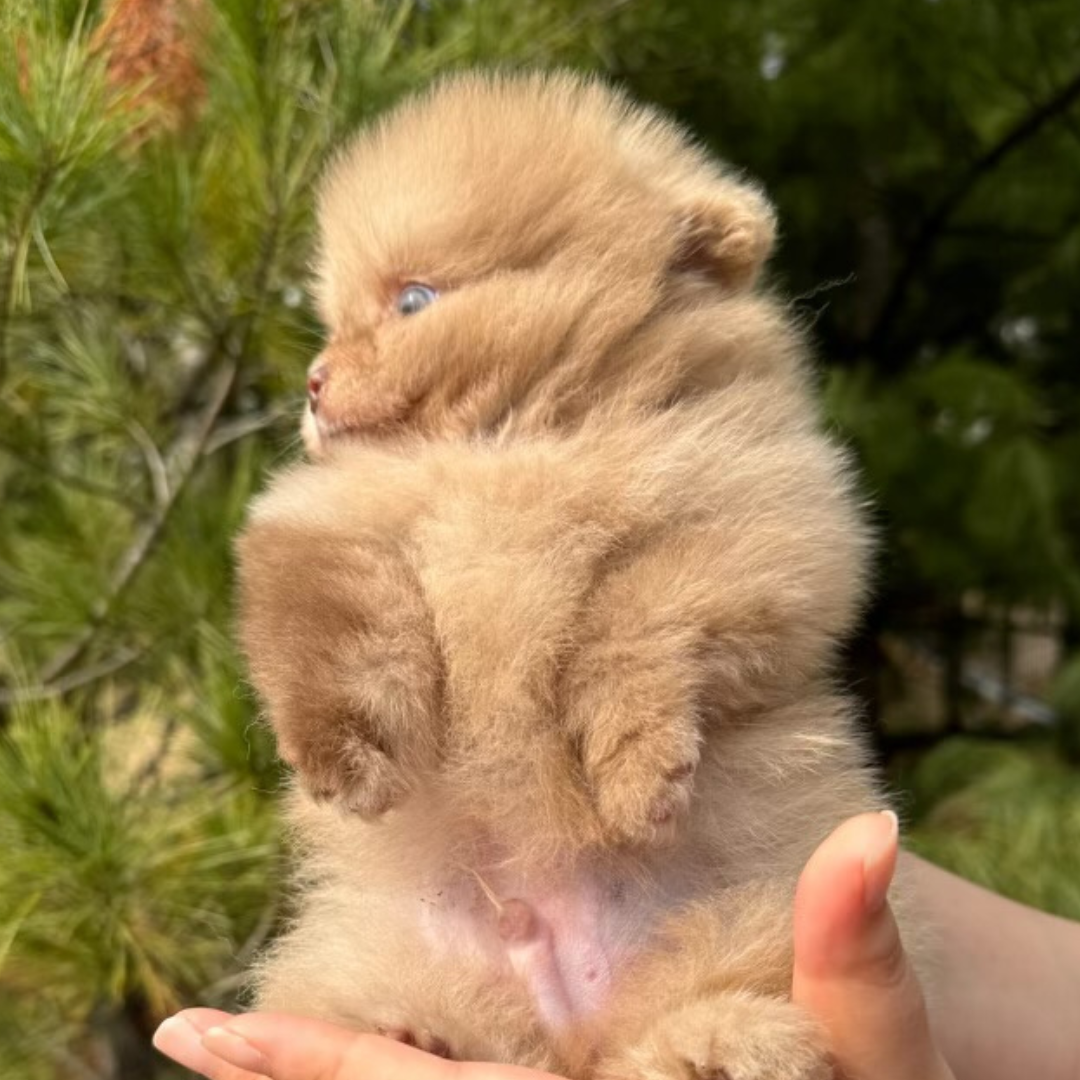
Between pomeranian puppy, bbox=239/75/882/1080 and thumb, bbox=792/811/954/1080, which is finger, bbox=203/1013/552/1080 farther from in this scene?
thumb, bbox=792/811/954/1080

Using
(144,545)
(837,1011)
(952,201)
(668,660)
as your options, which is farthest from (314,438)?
(952,201)

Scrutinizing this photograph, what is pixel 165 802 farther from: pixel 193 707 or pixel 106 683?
pixel 106 683

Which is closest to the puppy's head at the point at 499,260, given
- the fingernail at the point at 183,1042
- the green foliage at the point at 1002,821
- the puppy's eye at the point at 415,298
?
the puppy's eye at the point at 415,298

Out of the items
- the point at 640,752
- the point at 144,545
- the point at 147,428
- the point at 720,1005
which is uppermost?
the point at 640,752

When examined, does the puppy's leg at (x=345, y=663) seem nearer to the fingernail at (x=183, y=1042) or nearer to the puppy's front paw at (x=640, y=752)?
the puppy's front paw at (x=640, y=752)

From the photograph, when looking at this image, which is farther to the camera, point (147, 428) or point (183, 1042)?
point (147, 428)

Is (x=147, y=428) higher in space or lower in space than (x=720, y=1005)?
lower

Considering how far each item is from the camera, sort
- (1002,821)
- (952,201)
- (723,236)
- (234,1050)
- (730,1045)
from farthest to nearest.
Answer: (952,201), (1002,821), (723,236), (234,1050), (730,1045)

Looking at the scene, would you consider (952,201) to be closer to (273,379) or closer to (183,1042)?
(273,379)
